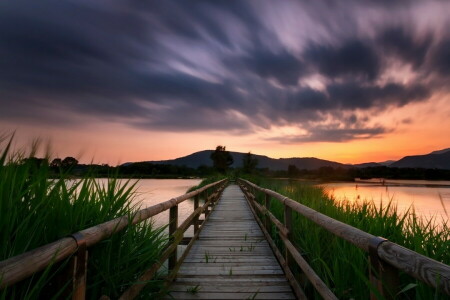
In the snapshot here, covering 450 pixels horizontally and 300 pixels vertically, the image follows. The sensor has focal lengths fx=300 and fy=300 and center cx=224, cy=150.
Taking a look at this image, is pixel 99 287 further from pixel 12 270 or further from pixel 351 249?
pixel 351 249

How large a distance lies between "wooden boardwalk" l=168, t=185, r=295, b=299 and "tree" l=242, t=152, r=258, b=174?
Result: 49414 mm

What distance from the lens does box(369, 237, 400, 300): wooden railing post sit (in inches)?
56.1

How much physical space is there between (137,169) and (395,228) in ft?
9.66

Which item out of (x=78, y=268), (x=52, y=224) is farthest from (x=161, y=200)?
(x=78, y=268)

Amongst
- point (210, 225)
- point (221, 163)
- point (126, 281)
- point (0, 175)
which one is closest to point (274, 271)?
point (126, 281)

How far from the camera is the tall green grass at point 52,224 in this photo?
57.8 inches

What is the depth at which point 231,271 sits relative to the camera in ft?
12.2

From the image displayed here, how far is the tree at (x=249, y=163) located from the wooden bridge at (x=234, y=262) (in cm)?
4807

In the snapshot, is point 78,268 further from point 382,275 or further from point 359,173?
point 359,173

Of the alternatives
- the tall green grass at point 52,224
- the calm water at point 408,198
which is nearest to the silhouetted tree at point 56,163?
the tall green grass at point 52,224

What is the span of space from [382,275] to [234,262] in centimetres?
307

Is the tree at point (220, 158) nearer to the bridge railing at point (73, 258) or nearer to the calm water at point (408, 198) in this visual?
the calm water at point (408, 198)

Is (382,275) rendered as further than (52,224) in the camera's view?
No

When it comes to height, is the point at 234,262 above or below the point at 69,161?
below
